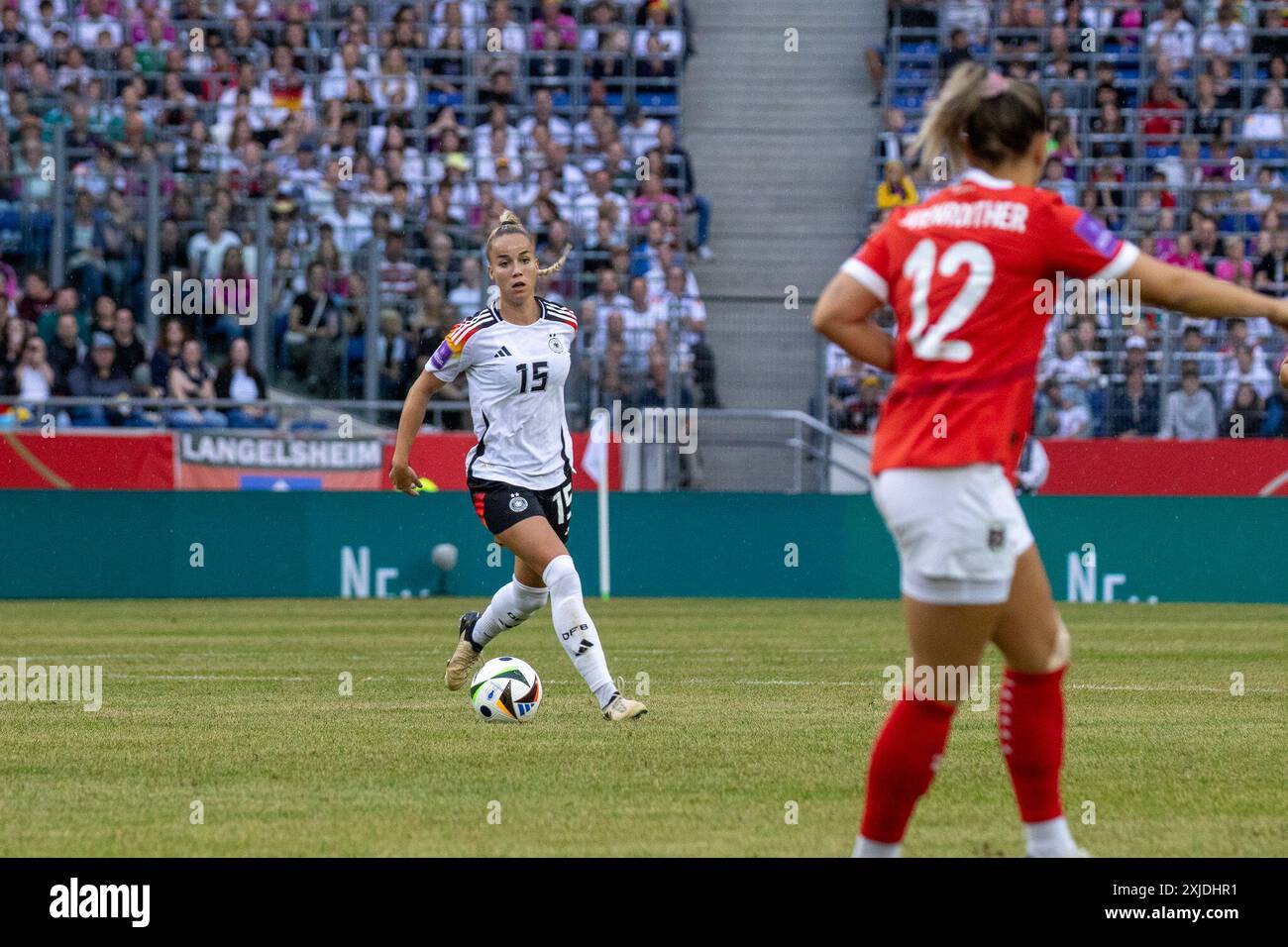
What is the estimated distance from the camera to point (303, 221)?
24484 millimetres

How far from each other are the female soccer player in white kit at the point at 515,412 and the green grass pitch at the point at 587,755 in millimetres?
944

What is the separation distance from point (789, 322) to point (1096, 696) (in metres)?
13.4

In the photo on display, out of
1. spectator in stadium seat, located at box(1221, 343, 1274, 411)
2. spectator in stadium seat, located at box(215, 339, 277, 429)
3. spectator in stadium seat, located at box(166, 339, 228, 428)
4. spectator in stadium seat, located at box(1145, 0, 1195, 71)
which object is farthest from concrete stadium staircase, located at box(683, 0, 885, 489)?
spectator in stadium seat, located at box(166, 339, 228, 428)

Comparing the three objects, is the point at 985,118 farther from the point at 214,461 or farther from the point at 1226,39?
the point at 1226,39

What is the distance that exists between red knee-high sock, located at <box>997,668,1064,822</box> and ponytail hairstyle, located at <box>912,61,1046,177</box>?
58.8 inches

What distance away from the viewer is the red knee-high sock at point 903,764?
585 cm

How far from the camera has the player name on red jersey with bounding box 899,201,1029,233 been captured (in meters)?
5.68

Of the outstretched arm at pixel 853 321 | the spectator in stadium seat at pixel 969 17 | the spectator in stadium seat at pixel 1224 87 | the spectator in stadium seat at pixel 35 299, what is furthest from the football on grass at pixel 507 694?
the spectator in stadium seat at pixel 969 17

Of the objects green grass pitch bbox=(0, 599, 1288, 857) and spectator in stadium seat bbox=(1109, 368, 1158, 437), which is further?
spectator in stadium seat bbox=(1109, 368, 1158, 437)

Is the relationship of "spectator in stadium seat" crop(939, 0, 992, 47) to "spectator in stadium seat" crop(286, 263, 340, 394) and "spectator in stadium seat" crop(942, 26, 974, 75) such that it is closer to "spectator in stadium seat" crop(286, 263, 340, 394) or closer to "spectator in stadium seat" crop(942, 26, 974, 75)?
"spectator in stadium seat" crop(942, 26, 974, 75)

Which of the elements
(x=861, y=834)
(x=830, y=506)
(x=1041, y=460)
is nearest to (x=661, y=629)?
(x=830, y=506)

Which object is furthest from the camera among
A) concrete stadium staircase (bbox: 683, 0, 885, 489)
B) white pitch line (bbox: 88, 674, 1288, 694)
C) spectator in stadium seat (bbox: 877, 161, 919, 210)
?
concrete stadium staircase (bbox: 683, 0, 885, 489)

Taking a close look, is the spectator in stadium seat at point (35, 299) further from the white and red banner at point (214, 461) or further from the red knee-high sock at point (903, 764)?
the red knee-high sock at point (903, 764)
